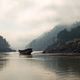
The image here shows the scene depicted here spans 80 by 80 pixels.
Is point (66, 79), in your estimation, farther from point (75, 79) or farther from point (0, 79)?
point (0, 79)

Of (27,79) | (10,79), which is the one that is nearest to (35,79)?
(27,79)

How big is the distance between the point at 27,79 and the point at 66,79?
6894 millimetres

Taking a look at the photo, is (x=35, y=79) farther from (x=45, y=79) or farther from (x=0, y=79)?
(x=0, y=79)

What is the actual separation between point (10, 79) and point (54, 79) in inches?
306

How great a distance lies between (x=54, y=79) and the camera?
46656 millimetres

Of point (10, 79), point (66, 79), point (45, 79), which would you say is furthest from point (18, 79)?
point (66, 79)

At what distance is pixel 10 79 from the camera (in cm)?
4716

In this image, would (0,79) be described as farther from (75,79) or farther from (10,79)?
(75,79)

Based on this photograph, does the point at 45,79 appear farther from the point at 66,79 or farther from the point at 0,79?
the point at 0,79

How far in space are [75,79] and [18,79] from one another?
9976mm

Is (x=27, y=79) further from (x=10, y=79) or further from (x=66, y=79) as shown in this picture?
(x=66, y=79)

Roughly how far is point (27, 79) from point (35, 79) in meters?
1.42

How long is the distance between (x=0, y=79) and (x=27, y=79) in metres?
4.97

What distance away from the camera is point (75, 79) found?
45.8 meters
